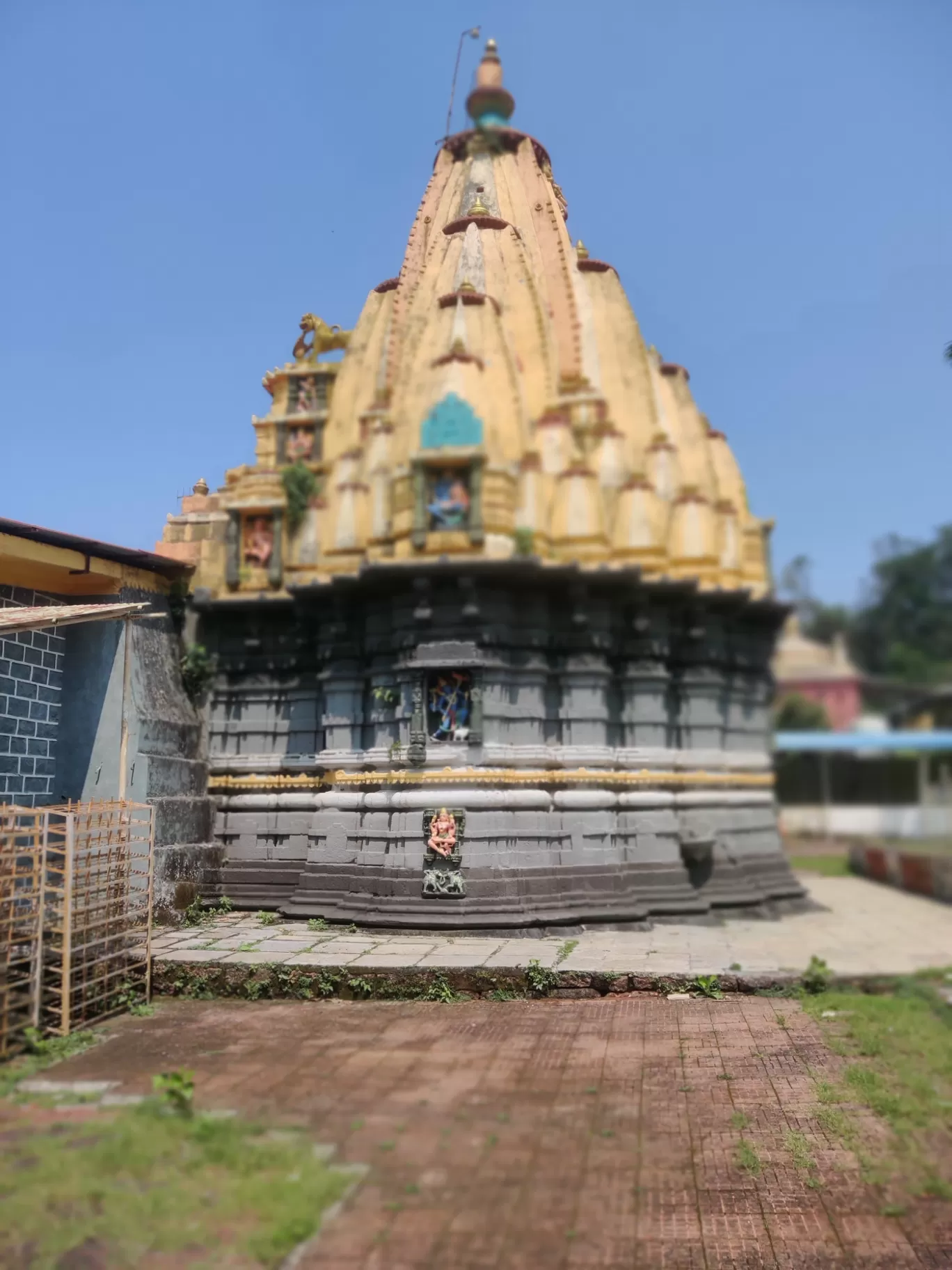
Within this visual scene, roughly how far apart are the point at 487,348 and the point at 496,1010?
11363 mm

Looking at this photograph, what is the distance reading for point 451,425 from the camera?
1641cm

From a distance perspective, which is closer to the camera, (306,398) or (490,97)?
(306,398)

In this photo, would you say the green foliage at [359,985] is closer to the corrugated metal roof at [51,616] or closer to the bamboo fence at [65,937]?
the bamboo fence at [65,937]

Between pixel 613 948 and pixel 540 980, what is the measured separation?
7.95 feet

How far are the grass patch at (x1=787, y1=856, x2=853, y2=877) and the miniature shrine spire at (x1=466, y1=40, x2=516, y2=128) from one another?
21.2 metres

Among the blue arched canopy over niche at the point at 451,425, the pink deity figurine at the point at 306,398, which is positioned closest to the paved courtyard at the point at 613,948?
the blue arched canopy over niche at the point at 451,425

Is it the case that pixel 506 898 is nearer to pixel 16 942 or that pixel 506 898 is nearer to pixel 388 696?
pixel 388 696

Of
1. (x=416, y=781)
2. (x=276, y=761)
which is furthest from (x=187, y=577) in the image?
(x=416, y=781)

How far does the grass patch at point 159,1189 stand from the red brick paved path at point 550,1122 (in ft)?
1.01

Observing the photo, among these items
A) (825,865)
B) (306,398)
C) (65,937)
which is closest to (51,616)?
(65,937)

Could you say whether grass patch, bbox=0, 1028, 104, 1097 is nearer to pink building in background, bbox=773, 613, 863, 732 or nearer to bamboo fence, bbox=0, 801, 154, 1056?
bamboo fence, bbox=0, 801, 154, 1056

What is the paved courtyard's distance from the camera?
482 inches

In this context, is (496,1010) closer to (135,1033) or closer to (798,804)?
(135,1033)

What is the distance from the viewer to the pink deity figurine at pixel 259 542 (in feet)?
60.8
